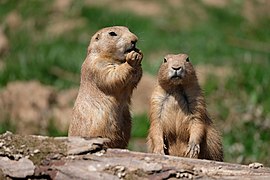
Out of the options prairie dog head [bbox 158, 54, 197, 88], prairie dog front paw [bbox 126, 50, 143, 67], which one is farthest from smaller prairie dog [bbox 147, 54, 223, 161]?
prairie dog front paw [bbox 126, 50, 143, 67]

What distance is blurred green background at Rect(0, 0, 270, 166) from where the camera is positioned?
1279 cm

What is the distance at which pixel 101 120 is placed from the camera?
7.66 metres

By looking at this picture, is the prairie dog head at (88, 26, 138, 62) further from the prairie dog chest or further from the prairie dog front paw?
the prairie dog chest

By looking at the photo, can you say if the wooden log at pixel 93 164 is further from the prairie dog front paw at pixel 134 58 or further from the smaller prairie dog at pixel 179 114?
the prairie dog front paw at pixel 134 58

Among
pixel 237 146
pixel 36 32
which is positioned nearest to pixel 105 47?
pixel 237 146

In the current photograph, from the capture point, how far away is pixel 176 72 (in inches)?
297

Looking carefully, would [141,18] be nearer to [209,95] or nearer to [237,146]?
[209,95]

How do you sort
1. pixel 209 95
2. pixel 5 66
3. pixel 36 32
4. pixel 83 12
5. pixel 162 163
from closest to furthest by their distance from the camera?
pixel 162 163, pixel 209 95, pixel 5 66, pixel 36 32, pixel 83 12

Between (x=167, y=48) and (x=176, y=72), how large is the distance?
12.0 meters

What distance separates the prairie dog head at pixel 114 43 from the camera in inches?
309

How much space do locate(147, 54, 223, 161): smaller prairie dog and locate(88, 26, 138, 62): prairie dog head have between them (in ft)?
1.23

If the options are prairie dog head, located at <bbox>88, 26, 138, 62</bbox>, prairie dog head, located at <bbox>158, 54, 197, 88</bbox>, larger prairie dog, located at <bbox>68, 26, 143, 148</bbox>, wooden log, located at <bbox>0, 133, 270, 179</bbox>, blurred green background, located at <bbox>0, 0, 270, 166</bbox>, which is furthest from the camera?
blurred green background, located at <bbox>0, 0, 270, 166</bbox>

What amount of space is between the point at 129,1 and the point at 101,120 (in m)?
16.2

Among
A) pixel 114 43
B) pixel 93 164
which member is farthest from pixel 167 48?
pixel 93 164
